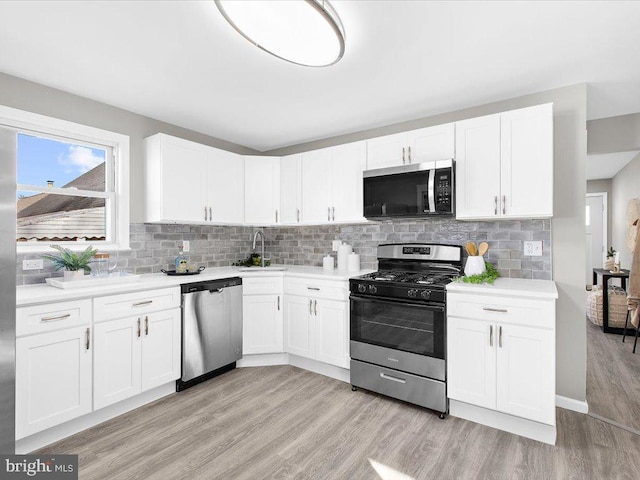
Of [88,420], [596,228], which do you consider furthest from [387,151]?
[596,228]

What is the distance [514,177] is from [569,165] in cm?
48

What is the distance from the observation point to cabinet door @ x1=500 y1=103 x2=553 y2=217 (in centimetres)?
247

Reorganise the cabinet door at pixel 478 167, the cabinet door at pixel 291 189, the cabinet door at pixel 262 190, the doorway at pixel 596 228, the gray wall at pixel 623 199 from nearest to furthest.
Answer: the cabinet door at pixel 478 167 → the cabinet door at pixel 291 189 → the cabinet door at pixel 262 190 → the gray wall at pixel 623 199 → the doorway at pixel 596 228

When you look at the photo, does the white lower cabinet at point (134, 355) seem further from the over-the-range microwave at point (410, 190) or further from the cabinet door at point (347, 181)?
the over-the-range microwave at point (410, 190)

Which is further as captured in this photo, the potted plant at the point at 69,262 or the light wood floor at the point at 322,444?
the potted plant at the point at 69,262

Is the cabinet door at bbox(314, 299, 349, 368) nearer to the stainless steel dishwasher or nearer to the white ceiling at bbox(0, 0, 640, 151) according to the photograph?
the stainless steel dishwasher

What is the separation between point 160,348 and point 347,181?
2.26m

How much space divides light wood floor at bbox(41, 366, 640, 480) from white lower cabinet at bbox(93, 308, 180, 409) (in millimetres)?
214

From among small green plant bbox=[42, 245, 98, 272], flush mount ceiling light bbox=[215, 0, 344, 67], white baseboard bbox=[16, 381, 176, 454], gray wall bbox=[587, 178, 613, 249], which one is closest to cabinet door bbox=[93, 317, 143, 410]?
white baseboard bbox=[16, 381, 176, 454]

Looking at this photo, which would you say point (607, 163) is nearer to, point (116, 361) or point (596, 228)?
point (596, 228)

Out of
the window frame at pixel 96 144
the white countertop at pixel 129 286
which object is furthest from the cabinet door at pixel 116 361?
the window frame at pixel 96 144

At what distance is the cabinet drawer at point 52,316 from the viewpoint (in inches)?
80.8

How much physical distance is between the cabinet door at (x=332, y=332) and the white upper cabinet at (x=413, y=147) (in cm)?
139

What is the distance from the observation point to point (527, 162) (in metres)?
2.54
